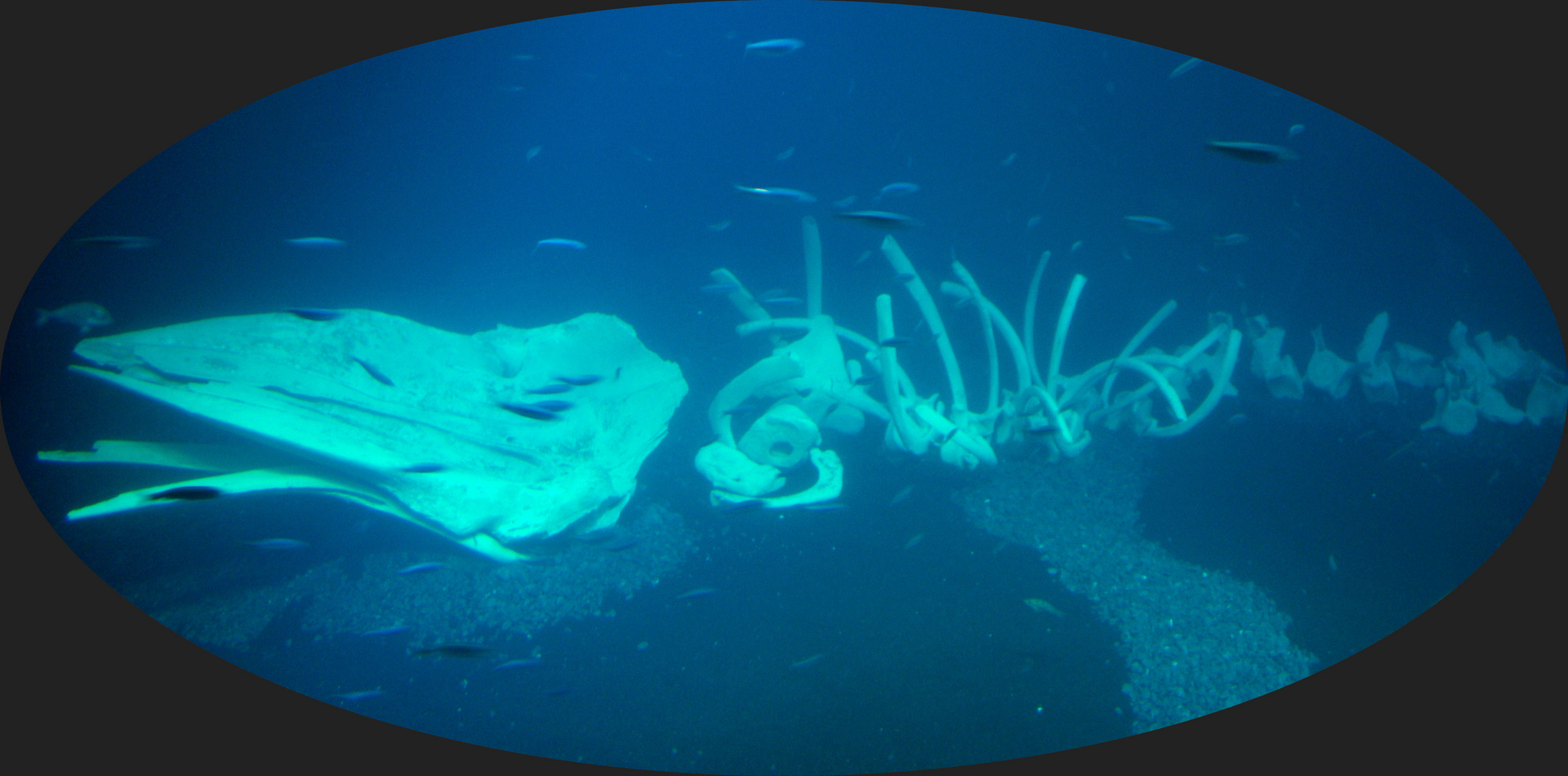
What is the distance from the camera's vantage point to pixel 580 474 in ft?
10.7

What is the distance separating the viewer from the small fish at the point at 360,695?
2168mm

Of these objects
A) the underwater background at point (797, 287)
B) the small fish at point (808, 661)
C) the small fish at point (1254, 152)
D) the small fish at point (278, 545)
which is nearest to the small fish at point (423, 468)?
the underwater background at point (797, 287)

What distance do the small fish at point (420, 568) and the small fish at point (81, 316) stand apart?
230 cm

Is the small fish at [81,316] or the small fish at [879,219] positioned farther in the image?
the small fish at [81,316]

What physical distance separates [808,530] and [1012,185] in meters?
4.54

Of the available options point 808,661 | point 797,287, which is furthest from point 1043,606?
point 797,287

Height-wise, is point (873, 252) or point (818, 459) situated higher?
point (873, 252)

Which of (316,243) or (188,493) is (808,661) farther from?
(316,243)

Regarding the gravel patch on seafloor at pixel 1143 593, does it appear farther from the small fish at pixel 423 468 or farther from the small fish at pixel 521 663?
the small fish at pixel 423 468

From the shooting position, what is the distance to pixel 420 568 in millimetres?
2633

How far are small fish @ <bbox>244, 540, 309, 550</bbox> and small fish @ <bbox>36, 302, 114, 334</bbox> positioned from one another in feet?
5.87

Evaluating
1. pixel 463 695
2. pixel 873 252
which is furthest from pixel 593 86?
pixel 463 695

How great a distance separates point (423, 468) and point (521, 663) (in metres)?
1.03

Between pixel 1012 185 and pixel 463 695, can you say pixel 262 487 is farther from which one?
pixel 1012 185
